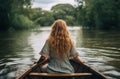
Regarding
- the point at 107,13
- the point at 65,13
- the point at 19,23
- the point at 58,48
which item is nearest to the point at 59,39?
the point at 58,48

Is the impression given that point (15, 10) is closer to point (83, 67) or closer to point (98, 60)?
point (98, 60)

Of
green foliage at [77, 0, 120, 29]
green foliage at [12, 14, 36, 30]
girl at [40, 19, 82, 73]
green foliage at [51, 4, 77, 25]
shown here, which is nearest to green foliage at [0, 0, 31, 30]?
green foliage at [12, 14, 36, 30]

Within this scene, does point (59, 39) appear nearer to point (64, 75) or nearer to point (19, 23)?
point (64, 75)

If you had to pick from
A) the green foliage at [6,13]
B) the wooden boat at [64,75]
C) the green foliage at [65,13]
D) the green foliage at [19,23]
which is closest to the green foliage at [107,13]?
the green foliage at [19,23]

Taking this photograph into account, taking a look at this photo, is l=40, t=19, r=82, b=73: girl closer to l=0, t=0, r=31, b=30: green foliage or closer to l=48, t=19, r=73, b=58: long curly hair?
l=48, t=19, r=73, b=58: long curly hair

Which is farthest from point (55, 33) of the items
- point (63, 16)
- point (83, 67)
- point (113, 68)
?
point (63, 16)

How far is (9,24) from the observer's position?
210 feet

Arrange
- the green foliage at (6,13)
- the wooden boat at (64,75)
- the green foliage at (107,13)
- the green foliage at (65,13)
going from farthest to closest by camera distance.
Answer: the green foliage at (65,13) → the green foliage at (107,13) → the green foliage at (6,13) → the wooden boat at (64,75)

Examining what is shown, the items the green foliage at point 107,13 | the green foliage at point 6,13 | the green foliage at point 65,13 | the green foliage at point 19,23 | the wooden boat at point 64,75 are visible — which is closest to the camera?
the wooden boat at point 64,75

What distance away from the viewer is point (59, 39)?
7.28m

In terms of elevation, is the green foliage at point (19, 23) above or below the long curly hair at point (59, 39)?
below

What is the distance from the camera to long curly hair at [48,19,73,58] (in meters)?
7.26

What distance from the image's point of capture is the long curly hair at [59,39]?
7.26 meters

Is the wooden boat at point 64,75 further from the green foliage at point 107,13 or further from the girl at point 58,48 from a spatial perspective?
the green foliage at point 107,13
